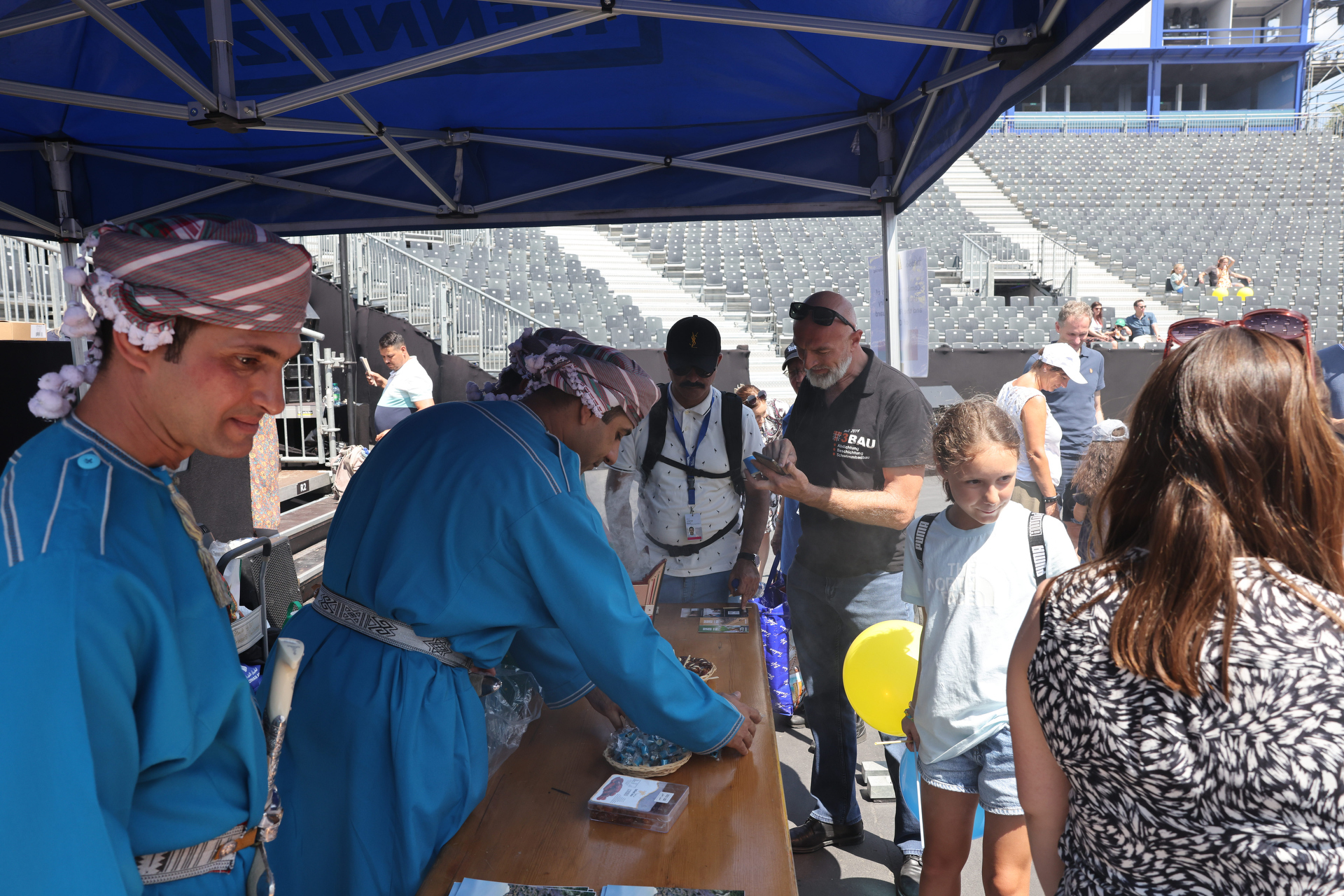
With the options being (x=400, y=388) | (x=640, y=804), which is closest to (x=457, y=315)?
(x=400, y=388)

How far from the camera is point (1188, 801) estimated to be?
1.05m

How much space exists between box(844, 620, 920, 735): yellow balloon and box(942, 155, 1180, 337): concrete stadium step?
14.7 metres

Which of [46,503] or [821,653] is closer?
[46,503]

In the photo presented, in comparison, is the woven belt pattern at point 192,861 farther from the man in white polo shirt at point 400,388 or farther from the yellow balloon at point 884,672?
the man in white polo shirt at point 400,388

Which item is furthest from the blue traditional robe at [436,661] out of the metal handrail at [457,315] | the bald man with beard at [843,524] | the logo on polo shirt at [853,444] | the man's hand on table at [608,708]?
the metal handrail at [457,315]

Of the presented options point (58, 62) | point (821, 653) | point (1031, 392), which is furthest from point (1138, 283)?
point (58, 62)

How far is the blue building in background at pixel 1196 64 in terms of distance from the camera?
123ft

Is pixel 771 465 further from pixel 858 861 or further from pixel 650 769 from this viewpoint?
pixel 858 861

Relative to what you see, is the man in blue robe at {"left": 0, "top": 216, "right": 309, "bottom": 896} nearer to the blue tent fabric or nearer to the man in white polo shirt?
the blue tent fabric

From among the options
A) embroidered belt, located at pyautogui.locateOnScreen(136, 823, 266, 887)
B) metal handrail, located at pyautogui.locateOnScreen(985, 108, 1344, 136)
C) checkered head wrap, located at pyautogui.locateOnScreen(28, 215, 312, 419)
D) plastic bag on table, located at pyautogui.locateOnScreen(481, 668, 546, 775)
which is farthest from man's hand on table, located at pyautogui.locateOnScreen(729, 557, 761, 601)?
metal handrail, located at pyautogui.locateOnScreen(985, 108, 1344, 136)

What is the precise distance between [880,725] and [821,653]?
392 millimetres

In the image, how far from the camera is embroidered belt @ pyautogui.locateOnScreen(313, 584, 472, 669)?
1.63 m

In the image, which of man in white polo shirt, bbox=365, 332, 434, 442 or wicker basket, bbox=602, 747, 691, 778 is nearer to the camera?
wicker basket, bbox=602, 747, 691, 778

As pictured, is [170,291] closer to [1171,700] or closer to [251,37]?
[1171,700]
